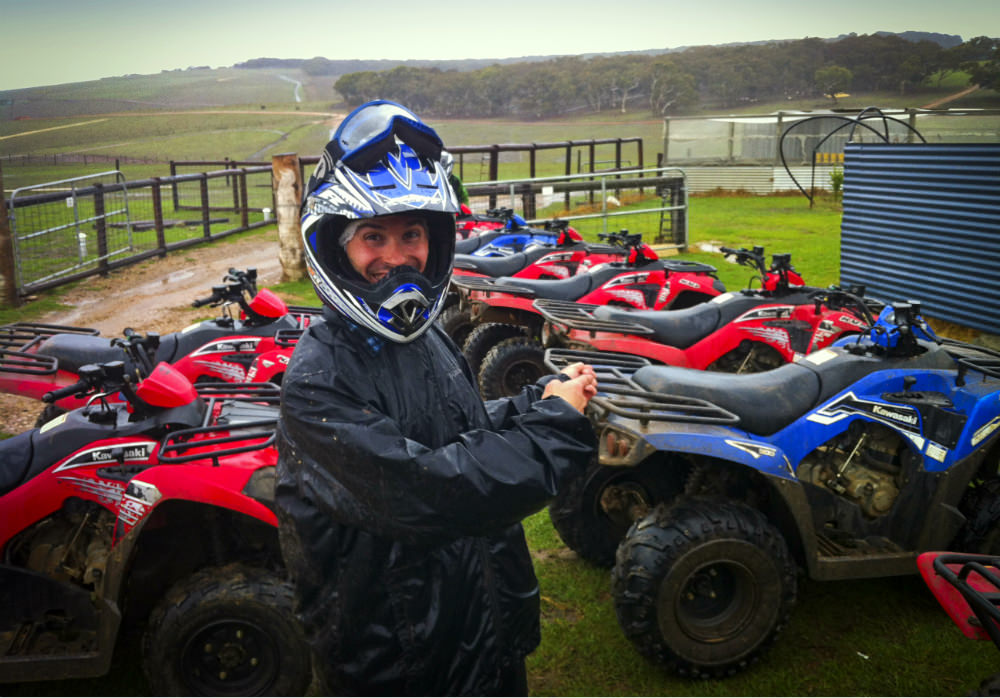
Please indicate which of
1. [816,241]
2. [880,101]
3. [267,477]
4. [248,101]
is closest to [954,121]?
[816,241]

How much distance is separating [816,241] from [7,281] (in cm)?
1305

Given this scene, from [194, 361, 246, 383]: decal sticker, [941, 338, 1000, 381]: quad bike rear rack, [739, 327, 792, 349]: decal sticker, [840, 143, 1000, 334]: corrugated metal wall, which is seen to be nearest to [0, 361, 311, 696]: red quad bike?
[194, 361, 246, 383]: decal sticker

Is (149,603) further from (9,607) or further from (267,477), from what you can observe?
(267,477)

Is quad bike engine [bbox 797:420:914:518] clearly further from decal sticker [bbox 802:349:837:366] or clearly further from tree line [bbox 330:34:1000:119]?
tree line [bbox 330:34:1000:119]

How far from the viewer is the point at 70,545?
317cm

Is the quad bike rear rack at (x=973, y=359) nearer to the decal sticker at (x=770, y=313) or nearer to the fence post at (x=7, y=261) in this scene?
the decal sticker at (x=770, y=313)

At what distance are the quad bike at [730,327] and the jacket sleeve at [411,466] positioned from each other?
11.5 ft

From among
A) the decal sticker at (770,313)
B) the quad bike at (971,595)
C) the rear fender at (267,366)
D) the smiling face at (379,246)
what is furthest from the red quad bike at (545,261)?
the smiling face at (379,246)

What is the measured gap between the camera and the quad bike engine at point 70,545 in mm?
3133

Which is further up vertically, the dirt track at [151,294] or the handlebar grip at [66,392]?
the handlebar grip at [66,392]

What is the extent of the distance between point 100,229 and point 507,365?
8.84 metres

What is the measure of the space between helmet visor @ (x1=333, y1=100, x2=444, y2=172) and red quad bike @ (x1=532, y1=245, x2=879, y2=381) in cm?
344

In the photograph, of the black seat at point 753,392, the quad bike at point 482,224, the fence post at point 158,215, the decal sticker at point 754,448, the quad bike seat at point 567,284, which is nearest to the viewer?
the decal sticker at point 754,448

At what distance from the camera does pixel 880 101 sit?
26969mm
